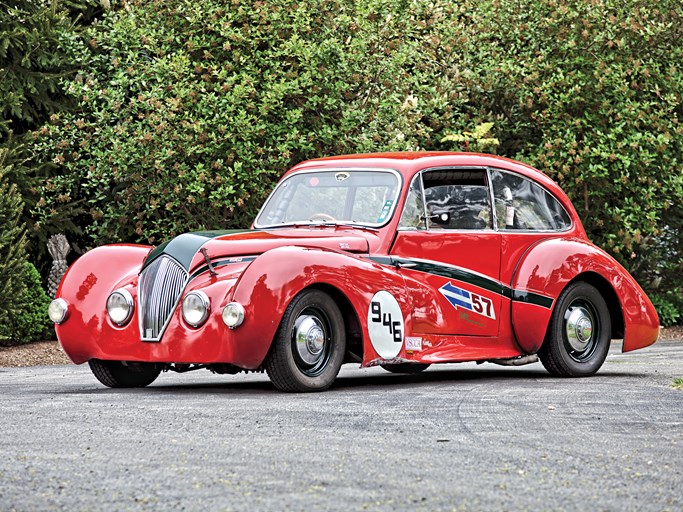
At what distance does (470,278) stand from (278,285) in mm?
2275

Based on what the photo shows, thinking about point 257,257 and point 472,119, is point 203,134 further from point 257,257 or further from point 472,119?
point 257,257

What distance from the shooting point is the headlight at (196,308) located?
31.0 feet

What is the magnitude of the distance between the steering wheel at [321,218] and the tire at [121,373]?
1.80 metres

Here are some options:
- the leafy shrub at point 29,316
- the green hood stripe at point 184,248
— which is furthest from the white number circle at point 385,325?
the leafy shrub at point 29,316

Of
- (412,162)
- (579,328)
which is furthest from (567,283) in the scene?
(412,162)

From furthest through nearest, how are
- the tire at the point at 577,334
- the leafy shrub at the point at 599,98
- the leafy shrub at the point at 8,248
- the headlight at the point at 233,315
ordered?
the leafy shrub at the point at 599,98, the leafy shrub at the point at 8,248, the tire at the point at 577,334, the headlight at the point at 233,315

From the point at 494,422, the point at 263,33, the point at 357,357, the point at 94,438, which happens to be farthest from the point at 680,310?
the point at 94,438

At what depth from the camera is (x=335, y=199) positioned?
36.3ft

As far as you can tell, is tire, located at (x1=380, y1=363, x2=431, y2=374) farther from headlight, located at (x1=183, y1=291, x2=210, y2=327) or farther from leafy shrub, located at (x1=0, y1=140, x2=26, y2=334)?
leafy shrub, located at (x1=0, y1=140, x2=26, y2=334)

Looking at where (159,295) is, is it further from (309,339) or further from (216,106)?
(216,106)

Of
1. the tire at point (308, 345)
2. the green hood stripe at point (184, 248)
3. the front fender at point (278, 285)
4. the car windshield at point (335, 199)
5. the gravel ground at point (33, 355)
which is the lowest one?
the gravel ground at point (33, 355)

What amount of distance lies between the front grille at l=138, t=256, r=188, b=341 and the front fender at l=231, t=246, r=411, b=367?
597 millimetres

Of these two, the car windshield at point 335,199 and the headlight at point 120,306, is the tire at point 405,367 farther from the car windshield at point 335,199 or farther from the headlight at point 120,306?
the headlight at point 120,306

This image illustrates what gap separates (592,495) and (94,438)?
2.97m
